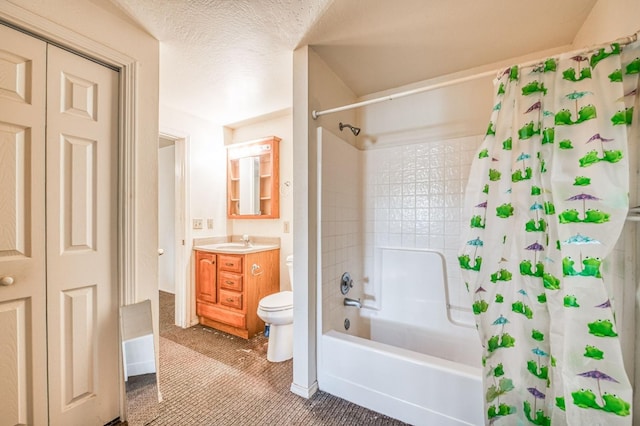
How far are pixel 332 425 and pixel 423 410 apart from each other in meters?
0.49

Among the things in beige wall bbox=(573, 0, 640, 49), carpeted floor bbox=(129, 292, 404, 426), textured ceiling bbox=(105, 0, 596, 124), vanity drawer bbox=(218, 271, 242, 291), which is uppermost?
textured ceiling bbox=(105, 0, 596, 124)

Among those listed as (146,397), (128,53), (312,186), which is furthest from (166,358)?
(128,53)

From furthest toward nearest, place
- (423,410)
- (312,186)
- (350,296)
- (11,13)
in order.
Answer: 1. (350,296)
2. (312,186)
3. (423,410)
4. (11,13)

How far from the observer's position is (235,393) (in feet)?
5.36

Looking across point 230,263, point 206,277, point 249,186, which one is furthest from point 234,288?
point 249,186

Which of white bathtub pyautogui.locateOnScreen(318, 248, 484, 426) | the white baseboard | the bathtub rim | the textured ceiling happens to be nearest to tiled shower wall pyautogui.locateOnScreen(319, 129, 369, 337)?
white bathtub pyautogui.locateOnScreen(318, 248, 484, 426)

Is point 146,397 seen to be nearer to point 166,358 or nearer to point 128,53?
point 166,358

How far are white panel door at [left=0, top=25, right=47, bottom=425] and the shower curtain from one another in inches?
77.4

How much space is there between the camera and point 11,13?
1.07m

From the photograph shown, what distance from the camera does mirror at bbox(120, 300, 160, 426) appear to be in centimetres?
138

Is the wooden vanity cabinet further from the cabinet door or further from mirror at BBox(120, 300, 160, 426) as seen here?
mirror at BBox(120, 300, 160, 426)

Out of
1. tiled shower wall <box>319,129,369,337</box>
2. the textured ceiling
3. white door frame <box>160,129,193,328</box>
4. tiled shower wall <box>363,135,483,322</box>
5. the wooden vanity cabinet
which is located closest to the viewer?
the textured ceiling

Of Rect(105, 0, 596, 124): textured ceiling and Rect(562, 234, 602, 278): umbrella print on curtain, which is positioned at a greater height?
Rect(105, 0, 596, 124): textured ceiling

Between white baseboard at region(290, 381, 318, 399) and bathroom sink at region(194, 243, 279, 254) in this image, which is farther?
bathroom sink at region(194, 243, 279, 254)
